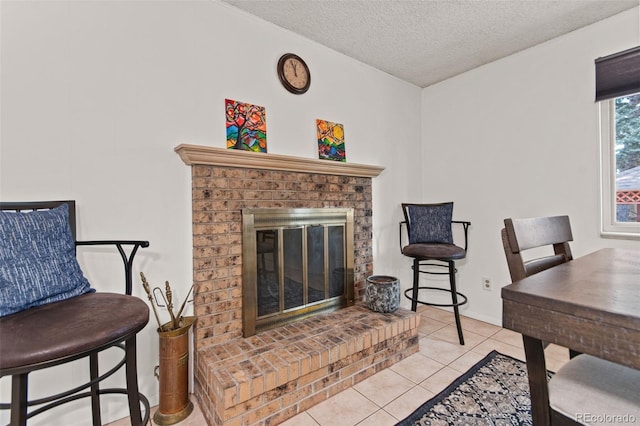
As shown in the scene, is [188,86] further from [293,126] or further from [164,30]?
[293,126]

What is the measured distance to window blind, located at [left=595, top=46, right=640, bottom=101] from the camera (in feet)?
6.31

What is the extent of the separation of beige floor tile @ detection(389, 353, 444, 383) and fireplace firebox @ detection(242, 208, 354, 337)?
0.58m

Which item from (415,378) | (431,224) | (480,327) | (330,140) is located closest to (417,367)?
(415,378)

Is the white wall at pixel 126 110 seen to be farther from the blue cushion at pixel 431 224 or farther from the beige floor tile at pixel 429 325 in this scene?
the beige floor tile at pixel 429 325

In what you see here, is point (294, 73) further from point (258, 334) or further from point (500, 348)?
point (500, 348)

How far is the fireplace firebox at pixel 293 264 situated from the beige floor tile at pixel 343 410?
22.9 inches

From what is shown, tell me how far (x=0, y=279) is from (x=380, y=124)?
2664mm

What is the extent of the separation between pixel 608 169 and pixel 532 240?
5.91ft

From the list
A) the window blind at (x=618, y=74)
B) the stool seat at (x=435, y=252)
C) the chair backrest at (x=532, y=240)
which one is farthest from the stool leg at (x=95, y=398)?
the window blind at (x=618, y=74)

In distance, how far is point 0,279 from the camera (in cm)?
96

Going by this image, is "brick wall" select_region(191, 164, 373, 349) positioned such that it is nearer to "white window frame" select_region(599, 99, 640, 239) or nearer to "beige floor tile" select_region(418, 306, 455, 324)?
"beige floor tile" select_region(418, 306, 455, 324)

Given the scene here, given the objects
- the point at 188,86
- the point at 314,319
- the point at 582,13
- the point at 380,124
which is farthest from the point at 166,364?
the point at 582,13

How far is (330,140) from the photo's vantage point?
236cm

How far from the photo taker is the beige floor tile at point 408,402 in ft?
4.98
